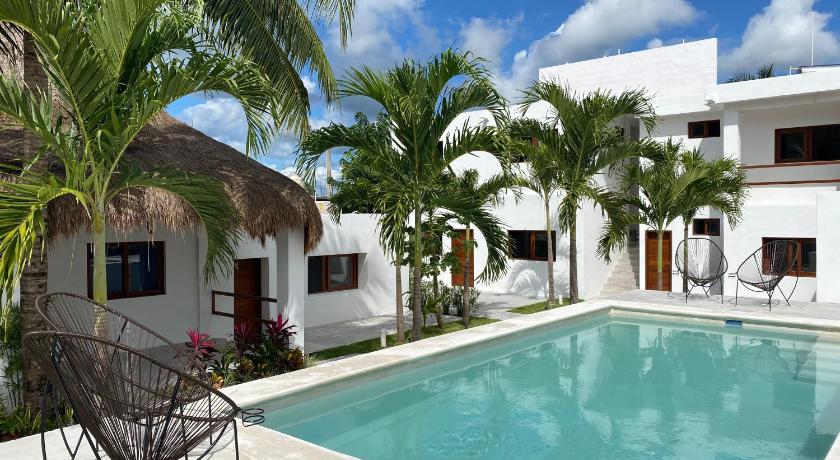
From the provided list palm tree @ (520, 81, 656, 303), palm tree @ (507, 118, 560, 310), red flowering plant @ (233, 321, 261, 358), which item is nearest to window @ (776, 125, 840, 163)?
palm tree @ (520, 81, 656, 303)

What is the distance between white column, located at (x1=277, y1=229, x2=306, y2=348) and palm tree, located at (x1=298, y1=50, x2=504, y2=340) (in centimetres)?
112

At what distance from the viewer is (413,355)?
8.98 metres

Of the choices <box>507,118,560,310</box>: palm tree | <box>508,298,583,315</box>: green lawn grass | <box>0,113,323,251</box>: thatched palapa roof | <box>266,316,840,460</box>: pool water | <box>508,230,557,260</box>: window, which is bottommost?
<box>266,316,840,460</box>: pool water

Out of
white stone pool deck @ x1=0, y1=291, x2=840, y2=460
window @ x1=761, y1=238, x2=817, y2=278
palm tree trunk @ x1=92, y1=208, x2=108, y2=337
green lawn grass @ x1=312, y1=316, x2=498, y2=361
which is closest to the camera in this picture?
white stone pool deck @ x1=0, y1=291, x2=840, y2=460

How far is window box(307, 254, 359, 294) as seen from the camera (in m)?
14.5

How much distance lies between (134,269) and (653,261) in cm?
1403

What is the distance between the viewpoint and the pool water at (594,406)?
21.3 feet

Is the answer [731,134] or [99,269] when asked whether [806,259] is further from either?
[99,269]

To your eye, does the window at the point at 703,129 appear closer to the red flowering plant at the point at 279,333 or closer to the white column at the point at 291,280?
the white column at the point at 291,280

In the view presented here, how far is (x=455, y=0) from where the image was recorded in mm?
29531

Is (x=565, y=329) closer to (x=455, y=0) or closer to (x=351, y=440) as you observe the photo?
(x=351, y=440)

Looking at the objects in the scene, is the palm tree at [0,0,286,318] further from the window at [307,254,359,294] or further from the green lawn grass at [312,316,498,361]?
the window at [307,254,359,294]

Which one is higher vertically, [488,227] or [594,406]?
[488,227]

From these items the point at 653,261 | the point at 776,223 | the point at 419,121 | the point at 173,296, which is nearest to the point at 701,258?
the point at 653,261
